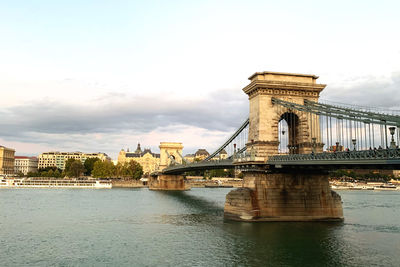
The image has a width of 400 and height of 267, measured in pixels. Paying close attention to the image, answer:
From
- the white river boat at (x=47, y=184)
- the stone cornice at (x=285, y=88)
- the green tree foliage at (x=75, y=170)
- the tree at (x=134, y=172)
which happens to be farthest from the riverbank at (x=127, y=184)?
the stone cornice at (x=285, y=88)

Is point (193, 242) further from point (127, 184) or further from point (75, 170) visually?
point (75, 170)

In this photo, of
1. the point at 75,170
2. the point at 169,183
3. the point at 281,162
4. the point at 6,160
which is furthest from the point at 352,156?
the point at 6,160

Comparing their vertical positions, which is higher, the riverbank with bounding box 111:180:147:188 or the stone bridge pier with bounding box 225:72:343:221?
the stone bridge pier with bounding box 225:72:343:221

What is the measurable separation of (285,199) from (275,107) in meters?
9.18

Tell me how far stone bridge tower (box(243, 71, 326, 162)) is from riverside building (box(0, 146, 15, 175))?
16587cm

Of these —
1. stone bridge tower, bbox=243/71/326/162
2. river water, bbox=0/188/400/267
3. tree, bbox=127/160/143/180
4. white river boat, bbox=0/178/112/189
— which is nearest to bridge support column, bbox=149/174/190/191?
white river boat, bbox=0/178/112/189

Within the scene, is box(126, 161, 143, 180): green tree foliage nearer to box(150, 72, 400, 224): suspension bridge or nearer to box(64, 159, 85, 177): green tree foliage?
box(64, 159, 85, 177): green tree foliage

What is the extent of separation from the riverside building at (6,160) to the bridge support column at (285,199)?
545 feet

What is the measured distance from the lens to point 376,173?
169m

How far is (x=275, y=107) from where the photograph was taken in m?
38.3

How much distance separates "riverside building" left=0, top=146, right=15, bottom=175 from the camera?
176625mm

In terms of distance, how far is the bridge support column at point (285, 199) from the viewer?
35.7m

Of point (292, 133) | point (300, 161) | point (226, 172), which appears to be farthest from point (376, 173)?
point (300, 161)

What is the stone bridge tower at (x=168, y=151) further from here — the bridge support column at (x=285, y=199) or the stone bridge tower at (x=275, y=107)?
the bridge support column at (x=285, y=199)
